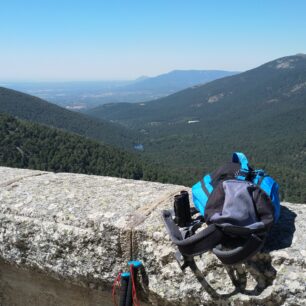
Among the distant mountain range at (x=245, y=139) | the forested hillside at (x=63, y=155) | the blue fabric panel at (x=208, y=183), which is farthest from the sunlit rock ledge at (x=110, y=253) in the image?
the distant mountain range at (x=245, y=139)

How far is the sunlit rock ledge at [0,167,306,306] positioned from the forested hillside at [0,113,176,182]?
55483 mm

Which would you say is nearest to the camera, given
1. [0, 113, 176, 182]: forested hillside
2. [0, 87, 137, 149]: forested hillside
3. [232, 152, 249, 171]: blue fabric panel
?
[232, 152, 249, 171]: blue fabric panel

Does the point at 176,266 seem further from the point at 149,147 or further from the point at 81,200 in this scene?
the point at 149,147

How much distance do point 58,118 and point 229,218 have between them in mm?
151641

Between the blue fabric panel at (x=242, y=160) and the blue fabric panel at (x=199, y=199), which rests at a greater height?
the blue fabric panel at (x=242, y=160)

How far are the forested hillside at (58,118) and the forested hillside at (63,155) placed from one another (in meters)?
66.6

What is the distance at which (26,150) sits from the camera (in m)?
67.2

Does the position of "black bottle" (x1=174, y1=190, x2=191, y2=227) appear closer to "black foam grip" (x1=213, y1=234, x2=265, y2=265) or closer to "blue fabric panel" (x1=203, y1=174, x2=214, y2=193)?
"blue fabric panel" (x1=203, y1=174, x2=214, y2=193)

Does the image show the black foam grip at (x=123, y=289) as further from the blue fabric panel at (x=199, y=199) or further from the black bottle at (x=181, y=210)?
the blue fabric panel at (x=199, y=199)

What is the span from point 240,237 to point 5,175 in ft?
7.69

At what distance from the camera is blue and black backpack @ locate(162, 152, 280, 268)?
7.00 feet

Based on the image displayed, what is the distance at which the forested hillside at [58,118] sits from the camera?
142000 mm

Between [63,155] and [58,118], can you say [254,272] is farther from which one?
[58,118]

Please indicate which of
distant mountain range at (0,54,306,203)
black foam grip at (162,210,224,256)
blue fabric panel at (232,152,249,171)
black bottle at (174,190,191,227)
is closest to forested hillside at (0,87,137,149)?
distant mountain range at (0,54,306,203)
